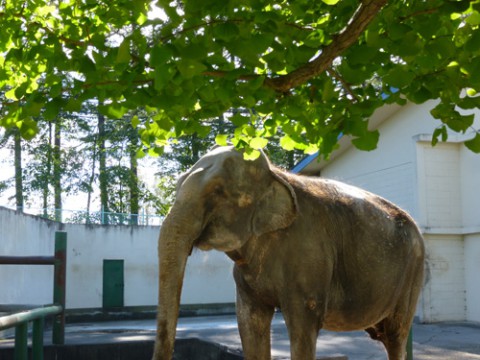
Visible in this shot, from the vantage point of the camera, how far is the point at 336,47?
315 cm

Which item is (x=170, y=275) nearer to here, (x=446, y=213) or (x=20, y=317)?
(x=20, y=317)

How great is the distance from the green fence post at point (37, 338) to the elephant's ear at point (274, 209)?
1.68 m

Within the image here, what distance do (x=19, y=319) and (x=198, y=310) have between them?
16.1m

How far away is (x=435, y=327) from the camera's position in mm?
14086

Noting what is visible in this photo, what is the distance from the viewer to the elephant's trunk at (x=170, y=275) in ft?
12.0

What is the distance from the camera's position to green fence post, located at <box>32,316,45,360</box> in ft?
16.0

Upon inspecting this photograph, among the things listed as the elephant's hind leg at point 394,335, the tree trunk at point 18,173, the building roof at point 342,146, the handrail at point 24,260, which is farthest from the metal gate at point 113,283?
the elephant's hind leg at point 394,335

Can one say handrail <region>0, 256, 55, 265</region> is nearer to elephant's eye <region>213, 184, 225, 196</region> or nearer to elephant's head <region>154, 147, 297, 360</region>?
elephant's head <region>154, 147, 297, 360</region>

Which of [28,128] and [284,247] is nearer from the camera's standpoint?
[28,128]

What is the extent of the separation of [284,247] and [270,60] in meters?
1.25

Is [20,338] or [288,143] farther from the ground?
[288,143]

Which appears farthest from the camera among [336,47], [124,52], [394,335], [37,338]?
[37,338]

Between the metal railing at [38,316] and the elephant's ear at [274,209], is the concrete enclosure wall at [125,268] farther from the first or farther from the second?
the elephant's ear at [274,209]

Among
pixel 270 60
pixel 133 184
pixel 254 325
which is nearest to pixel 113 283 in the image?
pixel 133 184
